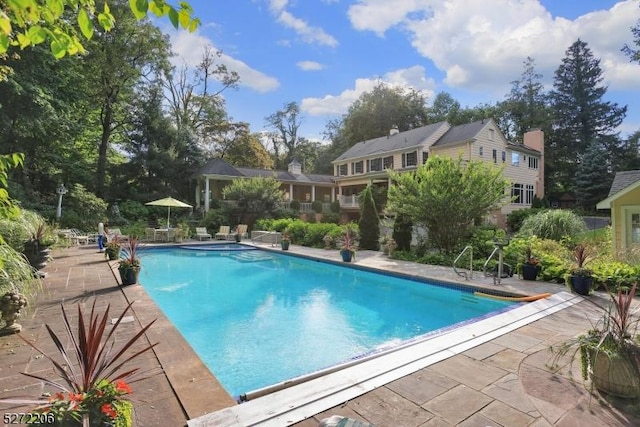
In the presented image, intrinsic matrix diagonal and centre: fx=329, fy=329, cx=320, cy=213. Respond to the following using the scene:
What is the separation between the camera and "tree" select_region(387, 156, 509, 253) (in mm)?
11312

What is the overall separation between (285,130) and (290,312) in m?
38.4

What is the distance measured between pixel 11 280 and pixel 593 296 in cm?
954

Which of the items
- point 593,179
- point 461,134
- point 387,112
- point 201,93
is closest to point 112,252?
point 461,134

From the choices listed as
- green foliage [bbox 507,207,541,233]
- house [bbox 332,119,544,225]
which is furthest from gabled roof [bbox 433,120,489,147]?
green foliage [bbox 507,207,541,233]

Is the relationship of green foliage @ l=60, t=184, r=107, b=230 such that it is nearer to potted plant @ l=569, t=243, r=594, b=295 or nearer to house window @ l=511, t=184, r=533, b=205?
potted plant @ l=569, t=243, r=594, b=295

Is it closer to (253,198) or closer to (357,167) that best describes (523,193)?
(357,167)

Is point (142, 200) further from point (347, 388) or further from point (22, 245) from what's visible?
point (347, 388)

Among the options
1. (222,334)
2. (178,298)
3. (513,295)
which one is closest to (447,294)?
(513,295)

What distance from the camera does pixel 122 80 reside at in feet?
74.1

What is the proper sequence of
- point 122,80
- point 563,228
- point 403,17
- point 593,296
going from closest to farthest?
1. point 593,296
2. point 403,17
3. point 563,228
4. point 122,80

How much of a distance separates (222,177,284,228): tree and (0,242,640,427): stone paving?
53.9 ft

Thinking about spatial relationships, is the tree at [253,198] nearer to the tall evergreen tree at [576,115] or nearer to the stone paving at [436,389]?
the stone paving at [436,389]

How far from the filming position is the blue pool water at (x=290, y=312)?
508 centimetres

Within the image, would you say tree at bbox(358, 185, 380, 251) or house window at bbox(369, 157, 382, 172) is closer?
tree at bbox(358, 185, 380, 251)
